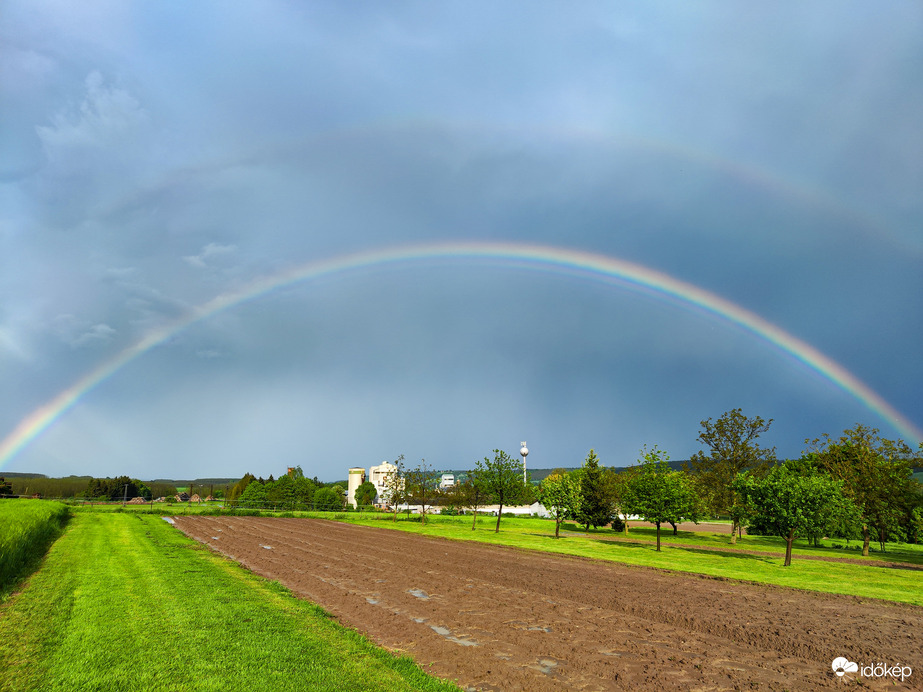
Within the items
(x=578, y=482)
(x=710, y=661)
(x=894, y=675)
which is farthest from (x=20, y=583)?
(x=578, y=482)

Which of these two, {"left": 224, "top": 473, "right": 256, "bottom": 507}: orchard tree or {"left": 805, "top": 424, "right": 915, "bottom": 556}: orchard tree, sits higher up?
{"left": 805, "top": 424, "right": 915, "bottom": 556}: orchard tree

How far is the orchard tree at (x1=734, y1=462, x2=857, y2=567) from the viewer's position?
86.9 feet

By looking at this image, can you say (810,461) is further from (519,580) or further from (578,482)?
(519,580)

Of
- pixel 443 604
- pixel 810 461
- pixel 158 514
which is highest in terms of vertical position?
pixel 810 461

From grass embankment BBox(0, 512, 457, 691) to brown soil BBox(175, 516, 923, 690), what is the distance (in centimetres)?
114

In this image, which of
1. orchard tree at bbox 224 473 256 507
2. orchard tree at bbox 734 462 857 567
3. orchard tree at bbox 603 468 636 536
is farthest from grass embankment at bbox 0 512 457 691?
orchard tree at bbox 224 473 256 507

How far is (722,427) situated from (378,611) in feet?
139

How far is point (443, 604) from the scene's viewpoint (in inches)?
553

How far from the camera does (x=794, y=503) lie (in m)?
26.9

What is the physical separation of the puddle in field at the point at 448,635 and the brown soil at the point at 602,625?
4 centimetres
